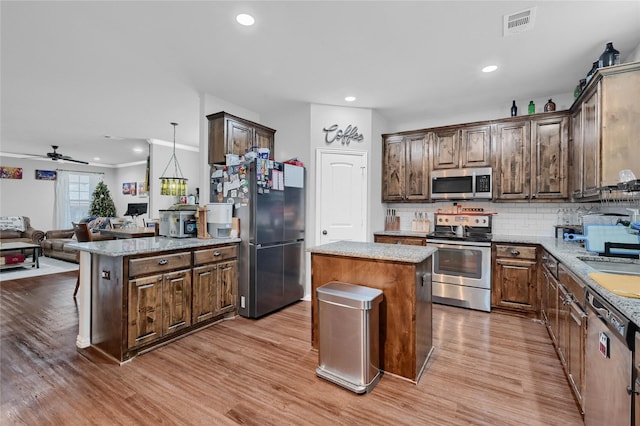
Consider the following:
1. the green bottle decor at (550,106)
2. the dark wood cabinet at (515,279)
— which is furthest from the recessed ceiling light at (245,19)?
the green bottle decor at (550,106)

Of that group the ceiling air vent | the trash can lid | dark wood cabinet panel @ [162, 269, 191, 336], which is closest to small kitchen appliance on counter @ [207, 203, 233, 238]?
dark wood cabinet panel @ [162, 269, 191, 336]

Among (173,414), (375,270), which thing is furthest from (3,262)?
(375,270)

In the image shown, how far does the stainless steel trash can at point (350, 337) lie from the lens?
2.03 metres

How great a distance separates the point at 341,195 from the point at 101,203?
883 cm

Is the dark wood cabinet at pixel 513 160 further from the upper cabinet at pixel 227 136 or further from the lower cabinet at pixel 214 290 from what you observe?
the lower cabinet at pixel 214 290

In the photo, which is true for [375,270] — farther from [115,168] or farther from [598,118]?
[115,168]

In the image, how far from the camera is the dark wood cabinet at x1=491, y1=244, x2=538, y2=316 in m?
3.41

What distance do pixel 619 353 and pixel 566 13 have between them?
Result: 237cm

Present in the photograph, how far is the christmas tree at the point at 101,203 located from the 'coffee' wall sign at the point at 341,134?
28.4ft

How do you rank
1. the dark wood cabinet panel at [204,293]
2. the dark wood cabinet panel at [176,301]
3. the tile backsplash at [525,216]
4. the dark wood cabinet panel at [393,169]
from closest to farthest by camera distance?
the dark wood cabinet panel at [176,301] < the dark wood cabinet panel at [204,293] < the tile backsplash at [525,216] < the dark wood cabinet panel at [393,169]

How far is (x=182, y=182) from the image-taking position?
5.04m

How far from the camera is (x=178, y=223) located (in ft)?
11.0

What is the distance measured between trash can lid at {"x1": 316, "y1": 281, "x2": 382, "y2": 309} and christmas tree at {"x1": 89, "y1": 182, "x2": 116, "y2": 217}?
32.3ft

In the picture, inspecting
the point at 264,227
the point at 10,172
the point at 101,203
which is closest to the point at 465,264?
the point at 264,227
